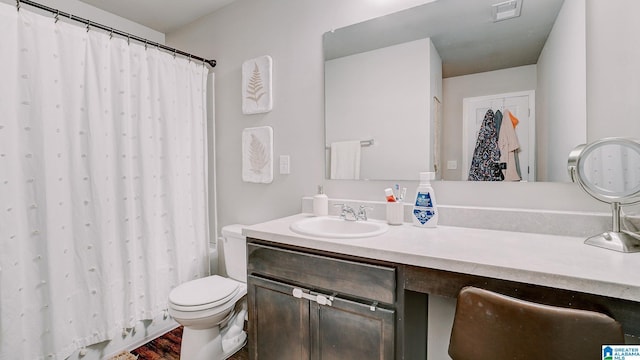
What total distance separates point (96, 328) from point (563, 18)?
276cm

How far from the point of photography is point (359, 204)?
1632 mm

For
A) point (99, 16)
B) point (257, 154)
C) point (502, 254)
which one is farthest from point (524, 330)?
point (99, 16)

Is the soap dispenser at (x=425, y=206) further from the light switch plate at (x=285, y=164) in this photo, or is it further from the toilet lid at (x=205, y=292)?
the toilet lid at (x=205, y=292)

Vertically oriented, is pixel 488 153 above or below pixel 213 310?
above

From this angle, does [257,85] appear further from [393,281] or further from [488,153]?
[393,281]

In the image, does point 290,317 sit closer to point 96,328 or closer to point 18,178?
point 96,328

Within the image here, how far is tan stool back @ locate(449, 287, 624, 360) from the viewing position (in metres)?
0.65

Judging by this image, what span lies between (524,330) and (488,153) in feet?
2.78

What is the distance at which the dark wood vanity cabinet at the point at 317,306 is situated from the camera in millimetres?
1019

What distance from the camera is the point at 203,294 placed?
164 centimetres

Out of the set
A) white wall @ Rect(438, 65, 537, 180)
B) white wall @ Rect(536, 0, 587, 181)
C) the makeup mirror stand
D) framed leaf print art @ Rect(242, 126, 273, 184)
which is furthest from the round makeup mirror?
framed leaf print art @ Rect(242, 126, 273, 184)

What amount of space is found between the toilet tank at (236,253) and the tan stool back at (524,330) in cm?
142

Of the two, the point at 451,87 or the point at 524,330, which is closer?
the point at 524,330

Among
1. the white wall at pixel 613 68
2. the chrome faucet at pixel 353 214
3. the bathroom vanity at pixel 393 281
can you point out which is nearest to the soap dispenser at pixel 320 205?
the chrome faucet at pixel 353 214
